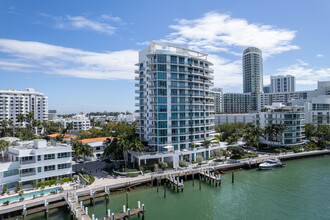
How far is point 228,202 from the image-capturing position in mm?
43188

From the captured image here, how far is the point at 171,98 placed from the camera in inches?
2660

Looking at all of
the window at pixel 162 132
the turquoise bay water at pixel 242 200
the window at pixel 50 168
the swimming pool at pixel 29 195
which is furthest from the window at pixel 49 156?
the window at pixel 162 132

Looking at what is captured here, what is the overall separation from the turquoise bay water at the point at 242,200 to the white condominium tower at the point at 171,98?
17.3m

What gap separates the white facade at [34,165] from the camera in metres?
43.9

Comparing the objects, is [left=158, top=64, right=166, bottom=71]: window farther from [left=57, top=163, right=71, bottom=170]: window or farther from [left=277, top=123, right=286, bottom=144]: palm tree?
[left=277, top=123, right=286, bottom=144]: palm tree

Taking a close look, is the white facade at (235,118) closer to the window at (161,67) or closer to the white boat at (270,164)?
the white boat at (270,164)

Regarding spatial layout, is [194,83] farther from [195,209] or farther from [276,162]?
[195,209]

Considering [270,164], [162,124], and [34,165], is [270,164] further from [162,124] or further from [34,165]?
[34,165]

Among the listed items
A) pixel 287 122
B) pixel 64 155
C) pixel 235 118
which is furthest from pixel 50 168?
pixel 235 118

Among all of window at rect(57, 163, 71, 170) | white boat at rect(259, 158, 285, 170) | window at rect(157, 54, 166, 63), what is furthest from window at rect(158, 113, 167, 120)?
white boat at rect(259, 158, 285, 170)

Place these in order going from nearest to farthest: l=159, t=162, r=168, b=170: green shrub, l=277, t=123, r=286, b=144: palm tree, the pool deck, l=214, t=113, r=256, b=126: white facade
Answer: the pool deck
l=159, t=162, r=168, b=170: green shrub
l=277, t=123, r=286, b=144: palm tree
l=214, t=113, r=256, b=126: white facade

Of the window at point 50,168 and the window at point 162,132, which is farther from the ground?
the window at point 162,132

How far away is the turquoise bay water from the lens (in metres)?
38.0

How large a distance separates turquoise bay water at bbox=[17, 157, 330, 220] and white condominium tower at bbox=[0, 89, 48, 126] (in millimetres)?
117781
